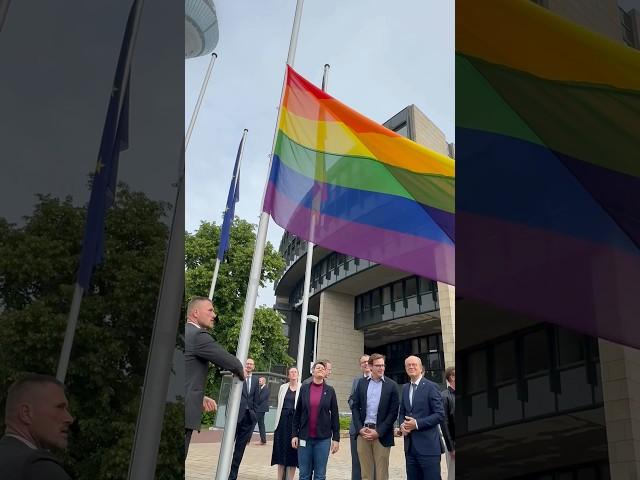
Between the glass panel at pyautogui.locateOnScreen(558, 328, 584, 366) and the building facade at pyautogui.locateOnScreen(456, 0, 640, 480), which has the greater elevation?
the glass panel at pyautogui.locateOnScreen(558, 328, 584, 366)

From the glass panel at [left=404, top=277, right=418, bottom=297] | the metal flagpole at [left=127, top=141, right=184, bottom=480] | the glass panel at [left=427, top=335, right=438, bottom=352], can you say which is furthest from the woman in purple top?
the glass panel at [left=427, top=335, right=438, bottom=352]

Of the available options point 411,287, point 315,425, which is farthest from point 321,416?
point 411,287

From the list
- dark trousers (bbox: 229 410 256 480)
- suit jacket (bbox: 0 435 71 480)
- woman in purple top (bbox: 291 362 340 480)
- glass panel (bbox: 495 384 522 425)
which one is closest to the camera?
suit jacket (bbox: 0 435 71 480)

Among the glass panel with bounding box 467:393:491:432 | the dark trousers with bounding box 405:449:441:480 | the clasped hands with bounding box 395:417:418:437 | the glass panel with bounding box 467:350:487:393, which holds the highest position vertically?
the glass panel with bounding box 467:350:487:393

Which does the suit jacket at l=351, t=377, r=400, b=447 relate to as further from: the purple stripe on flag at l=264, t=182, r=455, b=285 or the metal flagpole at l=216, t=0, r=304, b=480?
the metal flagpole at l=216, t=0, r=304, b=480

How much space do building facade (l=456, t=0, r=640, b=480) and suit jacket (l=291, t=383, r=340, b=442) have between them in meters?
5.11

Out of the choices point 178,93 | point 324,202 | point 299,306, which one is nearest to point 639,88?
point 178,93

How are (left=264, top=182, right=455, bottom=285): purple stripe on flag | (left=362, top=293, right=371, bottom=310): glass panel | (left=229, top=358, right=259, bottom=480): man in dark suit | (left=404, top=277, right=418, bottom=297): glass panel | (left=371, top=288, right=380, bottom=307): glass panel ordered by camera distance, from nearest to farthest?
(left=264, top=182, right=455, bottom=285): purple stripe on flag
(left=229, top=358, right=259, bottom=480): man in dark suit
(left=404, top=277, right=418, bottom=297): glass panel
(left=371, top=288, right=380, bottom=307): glass panel
(left=362, top=293, right=371, bottom=310): glass panel

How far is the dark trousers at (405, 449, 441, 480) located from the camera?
20.2 ft

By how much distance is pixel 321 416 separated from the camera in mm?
7227

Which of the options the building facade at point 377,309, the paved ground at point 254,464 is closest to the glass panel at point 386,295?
the building facade at point 377,309

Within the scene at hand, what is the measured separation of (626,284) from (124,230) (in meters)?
2.36

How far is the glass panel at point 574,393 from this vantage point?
2.12 metres

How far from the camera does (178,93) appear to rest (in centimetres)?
191
